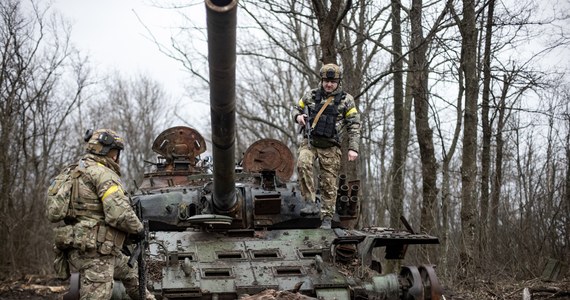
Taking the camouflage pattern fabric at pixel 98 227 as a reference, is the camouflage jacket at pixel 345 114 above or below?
above

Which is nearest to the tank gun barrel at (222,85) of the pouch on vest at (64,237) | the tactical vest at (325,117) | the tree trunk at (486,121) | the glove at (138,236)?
the glove at (138,236)

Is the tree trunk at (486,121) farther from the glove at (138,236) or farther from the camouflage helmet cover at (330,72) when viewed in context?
the glove at (138,236)

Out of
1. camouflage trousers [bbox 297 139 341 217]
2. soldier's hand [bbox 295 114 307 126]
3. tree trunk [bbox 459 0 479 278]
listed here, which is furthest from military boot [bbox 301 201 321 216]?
tree trunk [bbox 459 0 479 278]

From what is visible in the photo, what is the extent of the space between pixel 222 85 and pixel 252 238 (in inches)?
122

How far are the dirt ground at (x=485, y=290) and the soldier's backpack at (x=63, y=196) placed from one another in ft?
22.0

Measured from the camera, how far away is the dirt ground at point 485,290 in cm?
1229

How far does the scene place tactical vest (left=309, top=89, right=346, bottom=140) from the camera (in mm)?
11070

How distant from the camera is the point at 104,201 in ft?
26.5

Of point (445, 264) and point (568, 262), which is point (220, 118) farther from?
point (568, 262)

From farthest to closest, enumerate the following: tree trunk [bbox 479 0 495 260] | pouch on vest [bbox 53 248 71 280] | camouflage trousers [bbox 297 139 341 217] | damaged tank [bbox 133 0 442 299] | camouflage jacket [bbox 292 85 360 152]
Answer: tree trunk [bbox 479 0 495 260], camouflage jacket [bbox 292 85 360 152], camouflage trousers [bbox 297 139 341 217], damaged tank [bbox 133 0 442 299], pouch on vest [bbox 53 248 71 280]

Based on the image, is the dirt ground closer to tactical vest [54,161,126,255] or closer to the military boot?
the military boot

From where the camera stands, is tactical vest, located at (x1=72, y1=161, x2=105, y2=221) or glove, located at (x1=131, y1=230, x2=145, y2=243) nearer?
tactical vest, located at (x1=72, y1=161, x2=105, y2=221)

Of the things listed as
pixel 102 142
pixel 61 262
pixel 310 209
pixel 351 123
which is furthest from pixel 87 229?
pixel 351 123

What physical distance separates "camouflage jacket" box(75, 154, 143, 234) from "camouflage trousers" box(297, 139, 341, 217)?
3.13m
